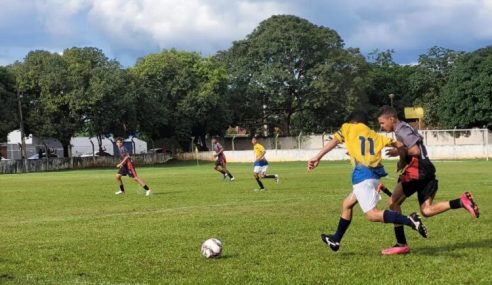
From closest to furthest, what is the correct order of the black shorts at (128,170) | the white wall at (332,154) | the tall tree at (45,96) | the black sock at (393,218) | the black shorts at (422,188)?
the black sock at (393,218) → the black shorts at (422,188) → the black shorts at (128,170) → the white wall at (332,154) → the tall tree at (45,96)

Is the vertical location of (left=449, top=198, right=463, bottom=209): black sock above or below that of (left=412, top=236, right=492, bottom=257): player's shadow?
above

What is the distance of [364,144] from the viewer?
8359mm

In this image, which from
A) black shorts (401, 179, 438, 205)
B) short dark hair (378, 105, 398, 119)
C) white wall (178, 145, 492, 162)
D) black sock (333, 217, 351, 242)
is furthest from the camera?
white wall (178, 145, 492, 162)

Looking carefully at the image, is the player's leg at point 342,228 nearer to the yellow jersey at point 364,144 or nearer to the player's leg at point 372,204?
the player's leg at point 372,204

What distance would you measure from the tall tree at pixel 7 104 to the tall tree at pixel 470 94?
1854 inches

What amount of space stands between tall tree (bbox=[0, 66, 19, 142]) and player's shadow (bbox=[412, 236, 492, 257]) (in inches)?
2057

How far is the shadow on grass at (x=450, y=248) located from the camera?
8522 mm

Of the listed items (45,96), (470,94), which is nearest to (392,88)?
(470,94)

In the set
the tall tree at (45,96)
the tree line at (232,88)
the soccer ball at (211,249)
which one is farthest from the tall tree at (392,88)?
the soccer ball at (211,249)

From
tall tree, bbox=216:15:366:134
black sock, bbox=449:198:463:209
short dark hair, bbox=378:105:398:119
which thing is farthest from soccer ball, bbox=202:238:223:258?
tall tree, bbox=216:15:366:134

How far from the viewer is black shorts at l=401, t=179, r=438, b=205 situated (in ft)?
28.8

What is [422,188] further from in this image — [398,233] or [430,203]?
[398,233]

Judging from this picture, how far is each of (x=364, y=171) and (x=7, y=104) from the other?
54.8m

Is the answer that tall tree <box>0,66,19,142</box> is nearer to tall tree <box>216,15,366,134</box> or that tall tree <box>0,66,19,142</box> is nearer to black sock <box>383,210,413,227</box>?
tall tree <box>216,15,366,134</box>
